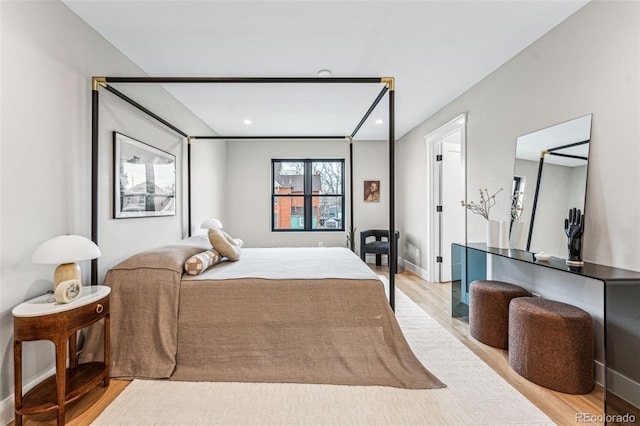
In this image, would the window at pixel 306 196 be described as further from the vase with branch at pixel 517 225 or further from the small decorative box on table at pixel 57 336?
the small decorative box on table at pixel 57 336

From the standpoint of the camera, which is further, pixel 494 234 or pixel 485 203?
pixel 485 203

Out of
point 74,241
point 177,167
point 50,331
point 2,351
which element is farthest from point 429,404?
point 177,167

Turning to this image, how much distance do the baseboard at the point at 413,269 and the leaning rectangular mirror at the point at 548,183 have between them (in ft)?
7.69

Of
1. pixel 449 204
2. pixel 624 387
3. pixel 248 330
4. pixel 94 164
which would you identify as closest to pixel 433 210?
pixel 449 204

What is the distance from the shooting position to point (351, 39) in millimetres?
2562

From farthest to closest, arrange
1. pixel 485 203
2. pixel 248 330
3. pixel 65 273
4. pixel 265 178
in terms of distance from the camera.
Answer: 1. pixel 265 178
2. pixel 485 203
3. pixel 248 330
4. pixel 65 273

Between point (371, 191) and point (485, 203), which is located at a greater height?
point (371, 191)

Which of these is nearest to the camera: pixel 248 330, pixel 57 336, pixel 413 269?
pixel 57 336

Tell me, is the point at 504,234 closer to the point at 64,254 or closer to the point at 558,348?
the point at 558,348

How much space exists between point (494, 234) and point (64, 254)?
3242 mm

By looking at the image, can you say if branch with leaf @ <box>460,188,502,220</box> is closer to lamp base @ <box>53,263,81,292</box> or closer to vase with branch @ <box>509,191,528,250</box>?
vase with branch @ <box>509,191,528,250</box>

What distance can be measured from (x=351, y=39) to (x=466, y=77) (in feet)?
4.83

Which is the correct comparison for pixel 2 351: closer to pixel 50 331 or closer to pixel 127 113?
pixel 50 331

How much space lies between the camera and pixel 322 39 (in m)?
2.55
